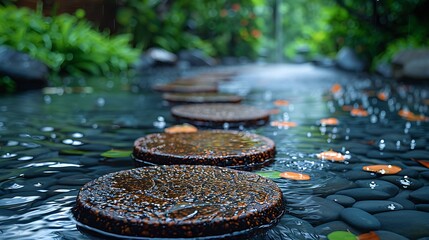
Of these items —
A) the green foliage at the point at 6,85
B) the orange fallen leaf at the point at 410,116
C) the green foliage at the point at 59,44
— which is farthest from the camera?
the green foliage at the point at 59,44

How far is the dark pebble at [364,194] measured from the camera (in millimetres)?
1819

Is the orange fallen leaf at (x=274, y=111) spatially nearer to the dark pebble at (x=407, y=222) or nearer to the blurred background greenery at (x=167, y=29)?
the dark pebble at (x=407, y=222)

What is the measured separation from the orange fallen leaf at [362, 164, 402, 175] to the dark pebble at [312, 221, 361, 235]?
0.73 metres

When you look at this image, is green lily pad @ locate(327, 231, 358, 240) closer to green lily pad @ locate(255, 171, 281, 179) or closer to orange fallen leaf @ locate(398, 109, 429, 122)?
green lily pad @ locate(255, 171, 281, 179)

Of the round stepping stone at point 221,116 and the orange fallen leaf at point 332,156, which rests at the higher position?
the round stepping stone at point 221,116

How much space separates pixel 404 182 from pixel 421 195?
18cm

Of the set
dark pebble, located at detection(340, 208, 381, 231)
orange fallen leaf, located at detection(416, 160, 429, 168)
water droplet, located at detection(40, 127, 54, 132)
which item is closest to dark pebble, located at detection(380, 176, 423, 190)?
orange fallen leaf, located at detection(416, 160, 429, 168)

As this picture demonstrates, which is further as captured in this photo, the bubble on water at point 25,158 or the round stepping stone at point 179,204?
the bubble on water at point 25,158

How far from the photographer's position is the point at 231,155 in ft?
7.20

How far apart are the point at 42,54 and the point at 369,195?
716 centimetres

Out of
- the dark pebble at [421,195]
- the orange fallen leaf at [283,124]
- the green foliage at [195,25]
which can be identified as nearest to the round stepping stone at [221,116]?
the orange fallen leaf at [283,124]

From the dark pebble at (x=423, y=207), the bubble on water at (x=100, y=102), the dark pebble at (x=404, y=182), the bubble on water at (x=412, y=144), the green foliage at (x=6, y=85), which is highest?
the green foliage at (x=6, y=85)

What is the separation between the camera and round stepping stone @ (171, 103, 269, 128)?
345 cm

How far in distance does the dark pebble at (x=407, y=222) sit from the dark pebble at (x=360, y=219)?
0.09 feet
